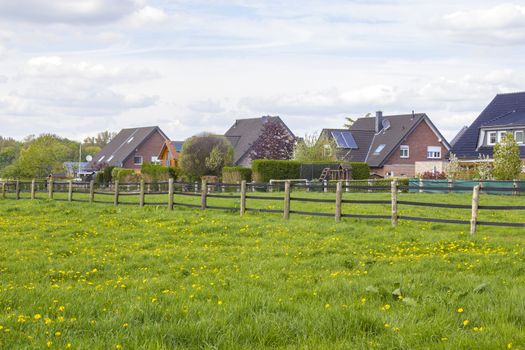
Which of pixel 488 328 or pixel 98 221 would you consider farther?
pixel 98 221

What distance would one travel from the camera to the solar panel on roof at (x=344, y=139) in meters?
Result: 64.4

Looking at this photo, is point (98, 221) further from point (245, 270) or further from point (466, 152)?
point (466, 152)

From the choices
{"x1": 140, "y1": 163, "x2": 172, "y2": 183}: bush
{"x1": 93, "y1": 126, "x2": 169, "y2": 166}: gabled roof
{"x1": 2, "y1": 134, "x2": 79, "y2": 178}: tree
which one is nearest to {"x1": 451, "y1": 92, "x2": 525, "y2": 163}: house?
{"x1": 140, "y1": 163, "x2": 172, "y2": 183}: bush

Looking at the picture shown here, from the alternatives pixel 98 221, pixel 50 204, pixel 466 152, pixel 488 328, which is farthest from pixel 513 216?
pixel 466 152

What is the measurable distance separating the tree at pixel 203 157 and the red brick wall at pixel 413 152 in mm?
16039

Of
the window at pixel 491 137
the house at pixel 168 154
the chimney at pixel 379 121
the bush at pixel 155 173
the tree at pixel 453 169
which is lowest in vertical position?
the bush at pixel 155 173

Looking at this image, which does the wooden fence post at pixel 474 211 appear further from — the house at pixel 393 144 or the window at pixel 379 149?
the window at pixel 379 149

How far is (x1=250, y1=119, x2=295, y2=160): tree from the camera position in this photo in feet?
209

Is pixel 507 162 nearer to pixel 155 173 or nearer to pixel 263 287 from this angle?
pixel 155 173

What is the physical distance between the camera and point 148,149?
83500 millimetres

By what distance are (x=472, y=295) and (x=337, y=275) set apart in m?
2.60

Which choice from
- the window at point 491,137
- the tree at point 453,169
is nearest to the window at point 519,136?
the window at point 491,137

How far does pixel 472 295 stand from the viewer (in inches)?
Result: 330

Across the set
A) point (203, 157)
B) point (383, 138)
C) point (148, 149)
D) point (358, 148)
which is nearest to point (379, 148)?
point (383, 138)
